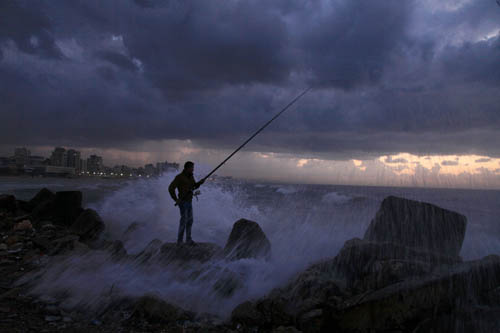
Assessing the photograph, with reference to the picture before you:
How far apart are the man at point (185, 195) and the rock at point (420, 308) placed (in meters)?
4.26

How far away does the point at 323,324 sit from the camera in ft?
10.7

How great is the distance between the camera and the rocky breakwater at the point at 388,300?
321cm

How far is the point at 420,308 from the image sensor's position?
3.25 metres

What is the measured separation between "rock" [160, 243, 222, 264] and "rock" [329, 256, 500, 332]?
3.42 metres

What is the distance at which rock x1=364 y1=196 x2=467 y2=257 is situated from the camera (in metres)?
5.78

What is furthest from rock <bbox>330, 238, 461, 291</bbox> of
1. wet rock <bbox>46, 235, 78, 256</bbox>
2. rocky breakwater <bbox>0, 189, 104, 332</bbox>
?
wet rock <bbox>46, 235, 78, 256</bbox>

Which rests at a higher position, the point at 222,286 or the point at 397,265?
the point at 397,265

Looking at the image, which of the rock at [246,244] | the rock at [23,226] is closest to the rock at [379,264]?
the rock at [246,244]

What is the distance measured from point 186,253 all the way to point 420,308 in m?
4.42

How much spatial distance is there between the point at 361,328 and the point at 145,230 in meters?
8.52

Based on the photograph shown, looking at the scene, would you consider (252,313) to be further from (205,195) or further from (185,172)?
(205,195)

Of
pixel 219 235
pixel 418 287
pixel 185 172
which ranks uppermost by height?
pixel 185 172

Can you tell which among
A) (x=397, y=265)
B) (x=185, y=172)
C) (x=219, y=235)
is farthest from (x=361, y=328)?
(x=219, y=235)

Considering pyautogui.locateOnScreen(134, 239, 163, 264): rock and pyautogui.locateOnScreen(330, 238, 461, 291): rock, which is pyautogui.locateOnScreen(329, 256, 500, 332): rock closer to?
pyautogui.locateOnScreen(330, 238, 461, 291): rock
